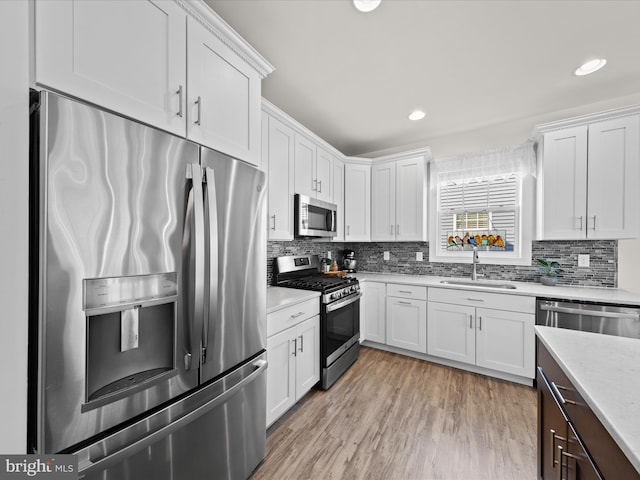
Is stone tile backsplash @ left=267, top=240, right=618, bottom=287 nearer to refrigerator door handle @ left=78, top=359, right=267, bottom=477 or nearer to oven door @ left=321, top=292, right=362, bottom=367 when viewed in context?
oven door @ left=321, top=292, right=362, bottom=367

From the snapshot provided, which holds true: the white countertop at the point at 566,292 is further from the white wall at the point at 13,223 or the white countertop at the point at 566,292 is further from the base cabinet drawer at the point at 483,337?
the white wall at the point at 13,223

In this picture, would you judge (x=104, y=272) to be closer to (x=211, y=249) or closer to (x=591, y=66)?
(x=211, y=249)

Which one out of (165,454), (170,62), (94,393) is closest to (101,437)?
(94,393)

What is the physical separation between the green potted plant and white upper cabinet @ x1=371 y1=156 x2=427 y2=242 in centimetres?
122

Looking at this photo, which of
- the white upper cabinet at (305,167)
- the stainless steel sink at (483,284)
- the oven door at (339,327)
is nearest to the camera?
the oven door at (339,327)

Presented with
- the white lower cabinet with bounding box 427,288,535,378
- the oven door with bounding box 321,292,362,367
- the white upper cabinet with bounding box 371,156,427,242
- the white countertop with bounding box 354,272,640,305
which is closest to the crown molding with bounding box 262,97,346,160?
the white upper cabinet with bounding box 371,156,427,242

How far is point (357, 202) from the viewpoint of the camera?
3545 millimetres

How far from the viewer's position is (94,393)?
0.86 meters

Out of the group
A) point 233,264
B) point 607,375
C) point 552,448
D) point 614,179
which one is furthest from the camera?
point 614,179

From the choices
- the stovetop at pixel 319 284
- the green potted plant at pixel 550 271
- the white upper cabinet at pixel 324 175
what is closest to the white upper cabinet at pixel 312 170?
the white upper cabinet at pixel 324 175

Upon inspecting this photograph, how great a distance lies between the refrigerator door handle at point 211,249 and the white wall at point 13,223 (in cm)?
56

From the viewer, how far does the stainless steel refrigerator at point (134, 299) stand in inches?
30.1

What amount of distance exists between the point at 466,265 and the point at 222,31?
3337 millimetres

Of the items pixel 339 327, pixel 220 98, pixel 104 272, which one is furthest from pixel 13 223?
pixel 339 327
